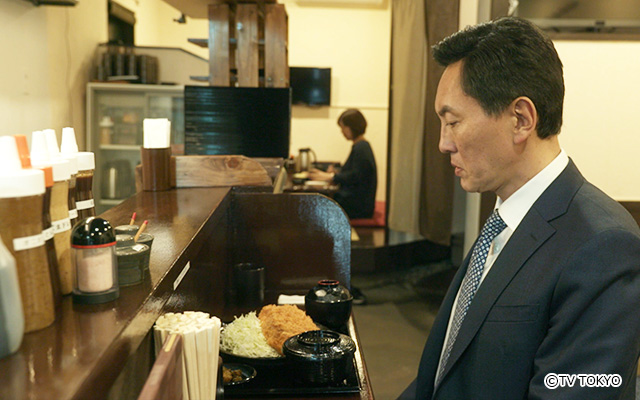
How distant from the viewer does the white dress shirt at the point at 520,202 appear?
4.46 feet

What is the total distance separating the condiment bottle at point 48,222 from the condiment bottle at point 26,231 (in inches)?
0.8

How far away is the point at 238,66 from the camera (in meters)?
3.82

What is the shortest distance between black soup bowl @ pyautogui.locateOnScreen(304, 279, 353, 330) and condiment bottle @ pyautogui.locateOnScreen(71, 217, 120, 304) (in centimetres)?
89

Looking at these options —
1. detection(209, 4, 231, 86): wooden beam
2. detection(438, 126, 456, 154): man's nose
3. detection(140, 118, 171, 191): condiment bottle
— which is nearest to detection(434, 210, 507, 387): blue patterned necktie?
detection(438, 126, 456, 154): man's nose

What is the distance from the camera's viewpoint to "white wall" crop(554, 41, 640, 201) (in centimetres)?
371

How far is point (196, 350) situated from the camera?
91 cm

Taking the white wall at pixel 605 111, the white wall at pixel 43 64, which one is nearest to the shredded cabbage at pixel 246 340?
the white wall at pixel 605 111

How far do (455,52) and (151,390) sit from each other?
3.56ft

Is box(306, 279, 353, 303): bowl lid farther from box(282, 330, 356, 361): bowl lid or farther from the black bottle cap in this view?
the black bottle cap

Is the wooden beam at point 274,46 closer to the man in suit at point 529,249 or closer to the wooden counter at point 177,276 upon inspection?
the wooden counter at point 177,276

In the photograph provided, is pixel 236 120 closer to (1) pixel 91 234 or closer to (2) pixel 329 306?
(2) pixel 329 306

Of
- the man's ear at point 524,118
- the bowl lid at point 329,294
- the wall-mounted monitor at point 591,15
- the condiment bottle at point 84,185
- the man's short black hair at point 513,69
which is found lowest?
the bowl lid at point 329,294

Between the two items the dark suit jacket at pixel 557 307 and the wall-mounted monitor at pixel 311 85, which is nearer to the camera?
the dark suit jacket at pixel 557 307

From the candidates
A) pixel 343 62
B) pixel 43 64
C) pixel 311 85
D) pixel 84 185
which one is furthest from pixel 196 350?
pixel 343 62
